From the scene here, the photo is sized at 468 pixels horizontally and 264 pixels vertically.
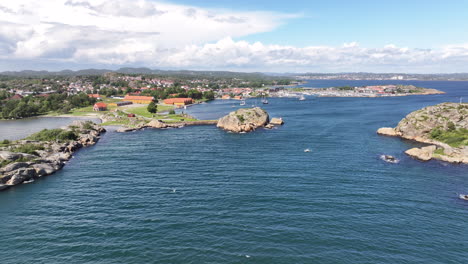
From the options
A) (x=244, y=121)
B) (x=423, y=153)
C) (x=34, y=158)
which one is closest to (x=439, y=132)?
(x=423, y=153)

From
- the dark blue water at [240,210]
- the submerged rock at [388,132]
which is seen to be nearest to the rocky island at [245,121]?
the dark blue water at [240,210]

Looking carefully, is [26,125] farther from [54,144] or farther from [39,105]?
[54,144]

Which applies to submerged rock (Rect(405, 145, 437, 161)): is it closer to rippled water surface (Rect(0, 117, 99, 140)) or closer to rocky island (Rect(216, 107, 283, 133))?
rocky island (Rect(216, 107, 283, 133))

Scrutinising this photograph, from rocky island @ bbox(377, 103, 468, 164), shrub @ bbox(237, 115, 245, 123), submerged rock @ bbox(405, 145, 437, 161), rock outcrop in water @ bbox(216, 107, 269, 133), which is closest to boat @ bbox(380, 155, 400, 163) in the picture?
submerged rock @ bbox(405, 145, 437, 161)

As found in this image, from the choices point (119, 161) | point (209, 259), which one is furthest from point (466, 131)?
point (119, 161)

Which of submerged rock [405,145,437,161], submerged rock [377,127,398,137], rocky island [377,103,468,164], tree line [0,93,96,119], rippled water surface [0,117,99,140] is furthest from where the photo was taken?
tree line [0,93,96,119]

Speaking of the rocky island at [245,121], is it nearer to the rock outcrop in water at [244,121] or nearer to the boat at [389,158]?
the rock outcrop in water at [244,121]
